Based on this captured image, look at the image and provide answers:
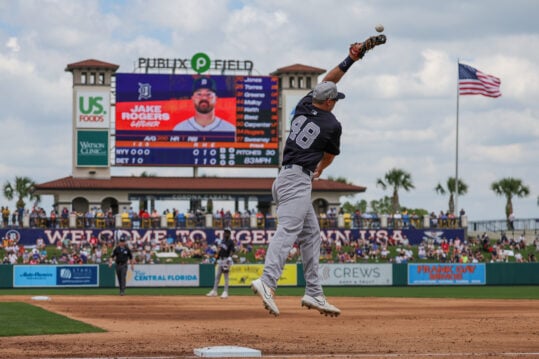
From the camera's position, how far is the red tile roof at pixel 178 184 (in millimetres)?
57875

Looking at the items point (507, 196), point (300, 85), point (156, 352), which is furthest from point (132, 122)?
point (156, 352)

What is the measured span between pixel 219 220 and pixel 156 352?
4332cm

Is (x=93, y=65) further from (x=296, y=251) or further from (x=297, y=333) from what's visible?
(x=297, y=333)

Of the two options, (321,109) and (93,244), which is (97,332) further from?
(93,244)

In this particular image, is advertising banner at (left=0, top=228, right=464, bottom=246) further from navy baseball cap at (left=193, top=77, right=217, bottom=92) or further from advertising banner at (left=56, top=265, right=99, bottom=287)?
advertising banner at (left=56, top=265, right=99, bottom=287)

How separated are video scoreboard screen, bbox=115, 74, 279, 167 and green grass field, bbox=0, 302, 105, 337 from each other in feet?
111

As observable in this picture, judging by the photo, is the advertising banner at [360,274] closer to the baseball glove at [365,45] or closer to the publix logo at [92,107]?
the publix logo at [92,107]

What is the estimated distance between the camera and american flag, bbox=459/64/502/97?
4928 cm

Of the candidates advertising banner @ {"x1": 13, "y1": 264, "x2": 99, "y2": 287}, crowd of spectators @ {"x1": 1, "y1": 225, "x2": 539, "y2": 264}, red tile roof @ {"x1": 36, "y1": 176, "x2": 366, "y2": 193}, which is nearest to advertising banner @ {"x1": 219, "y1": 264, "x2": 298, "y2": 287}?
crowd of spectators @ {"x1": 1, "y1": 225, "x2": 539, "y2": 264}

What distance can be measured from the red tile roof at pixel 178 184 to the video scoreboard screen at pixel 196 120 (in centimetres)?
328

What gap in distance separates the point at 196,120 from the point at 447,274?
1787 centimetres

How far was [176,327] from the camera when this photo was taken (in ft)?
52.0

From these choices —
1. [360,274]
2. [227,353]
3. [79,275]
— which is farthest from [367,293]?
[227,353]

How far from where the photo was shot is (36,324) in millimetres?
16719
